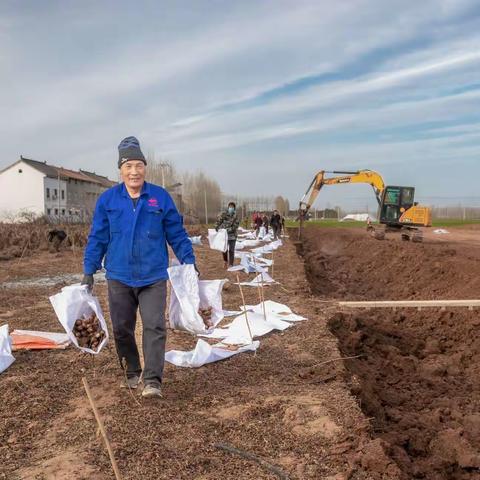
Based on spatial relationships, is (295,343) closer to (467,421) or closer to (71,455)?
(467,421)

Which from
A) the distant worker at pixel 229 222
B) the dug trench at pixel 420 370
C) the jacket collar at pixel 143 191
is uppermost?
the jacket collar at pixel 143 191

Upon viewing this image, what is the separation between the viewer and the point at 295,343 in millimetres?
6105

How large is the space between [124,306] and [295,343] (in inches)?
104

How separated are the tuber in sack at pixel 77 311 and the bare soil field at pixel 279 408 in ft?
1.31

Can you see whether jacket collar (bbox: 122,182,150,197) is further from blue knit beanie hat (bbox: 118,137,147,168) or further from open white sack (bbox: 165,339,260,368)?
open white sack (bbox: 165,339,260,368)

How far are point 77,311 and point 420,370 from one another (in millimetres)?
4152

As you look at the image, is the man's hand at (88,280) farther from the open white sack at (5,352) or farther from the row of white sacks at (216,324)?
the open white sack at (5,352)

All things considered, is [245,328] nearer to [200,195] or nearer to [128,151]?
[128,151]

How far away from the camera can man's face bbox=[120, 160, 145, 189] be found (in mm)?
3920

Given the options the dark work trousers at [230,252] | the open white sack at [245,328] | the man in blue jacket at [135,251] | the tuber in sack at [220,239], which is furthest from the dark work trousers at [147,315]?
the dark work trousers at [230,252]

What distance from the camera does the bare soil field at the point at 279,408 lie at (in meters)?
3.11

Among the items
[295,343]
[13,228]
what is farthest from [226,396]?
[13,228]

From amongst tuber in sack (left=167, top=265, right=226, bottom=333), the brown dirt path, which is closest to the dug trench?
the brown dirt path

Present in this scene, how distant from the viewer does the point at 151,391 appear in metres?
3.86
